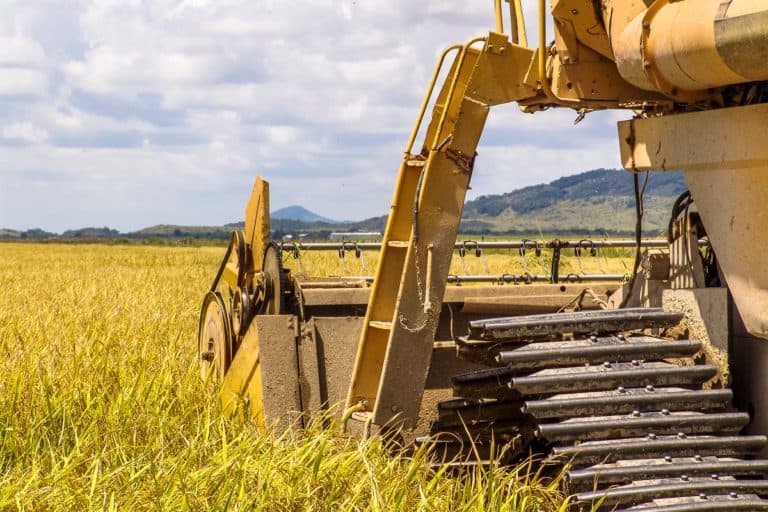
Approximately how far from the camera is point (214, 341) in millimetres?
7473

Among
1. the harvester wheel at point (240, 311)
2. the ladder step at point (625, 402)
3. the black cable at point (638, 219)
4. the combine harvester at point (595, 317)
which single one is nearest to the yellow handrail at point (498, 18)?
the combine harvester at point (595, 317)

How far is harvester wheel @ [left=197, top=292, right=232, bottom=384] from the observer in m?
7.05

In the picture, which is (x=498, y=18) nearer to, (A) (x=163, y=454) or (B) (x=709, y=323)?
(B) (x=709, y=323)

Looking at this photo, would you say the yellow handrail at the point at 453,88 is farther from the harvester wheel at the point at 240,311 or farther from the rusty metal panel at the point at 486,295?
the harvester wheel at the point at 240,311

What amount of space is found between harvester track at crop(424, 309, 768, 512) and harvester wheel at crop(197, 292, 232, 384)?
8.73 feet

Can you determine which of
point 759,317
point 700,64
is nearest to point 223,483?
point 759,317

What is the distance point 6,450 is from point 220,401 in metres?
1.34

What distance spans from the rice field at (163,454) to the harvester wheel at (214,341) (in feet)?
0.37

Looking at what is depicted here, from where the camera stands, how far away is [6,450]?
5.21 meters

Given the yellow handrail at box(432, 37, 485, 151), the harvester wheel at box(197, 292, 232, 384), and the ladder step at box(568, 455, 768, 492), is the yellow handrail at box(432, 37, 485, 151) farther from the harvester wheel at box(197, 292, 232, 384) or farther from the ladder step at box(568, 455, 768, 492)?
the harvester wheel at box(197, 292, 232, 384)

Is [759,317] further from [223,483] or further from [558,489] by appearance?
[223,483]

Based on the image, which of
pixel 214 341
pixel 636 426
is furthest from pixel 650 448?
pixel 214 341

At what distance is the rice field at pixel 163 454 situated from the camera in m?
4.21

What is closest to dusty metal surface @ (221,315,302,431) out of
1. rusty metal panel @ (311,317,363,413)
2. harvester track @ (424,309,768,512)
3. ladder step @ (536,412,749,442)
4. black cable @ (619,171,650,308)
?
rusty metal panel @ (311,317,363,413)
